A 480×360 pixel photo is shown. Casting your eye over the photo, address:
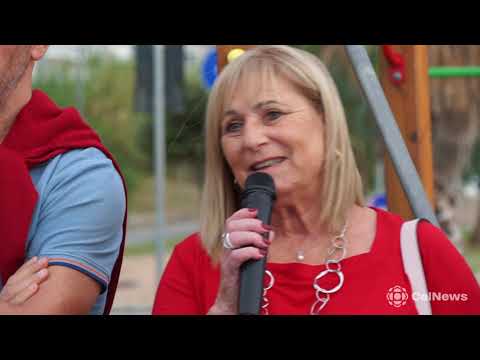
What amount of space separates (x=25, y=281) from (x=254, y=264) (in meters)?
0.55

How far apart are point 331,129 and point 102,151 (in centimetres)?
57

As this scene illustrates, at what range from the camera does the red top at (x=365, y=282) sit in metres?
1.65

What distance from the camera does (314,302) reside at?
168 cm

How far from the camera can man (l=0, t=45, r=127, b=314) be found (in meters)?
1.69

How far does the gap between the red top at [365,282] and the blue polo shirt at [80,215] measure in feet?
0.55

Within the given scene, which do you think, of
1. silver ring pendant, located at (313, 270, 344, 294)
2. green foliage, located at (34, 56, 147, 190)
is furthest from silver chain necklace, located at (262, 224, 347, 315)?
green foliage, located at (34, 56, 147, 190)

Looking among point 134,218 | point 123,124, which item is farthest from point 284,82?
point 134,218

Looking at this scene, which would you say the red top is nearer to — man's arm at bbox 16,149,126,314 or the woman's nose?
man's arm at bbox 16,149,126,314

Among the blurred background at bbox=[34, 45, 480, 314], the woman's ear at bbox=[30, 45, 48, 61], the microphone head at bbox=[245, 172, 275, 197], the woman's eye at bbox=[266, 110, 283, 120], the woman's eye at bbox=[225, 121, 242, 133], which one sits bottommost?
the microphone head at bbox=[245, 172, 275, 197]

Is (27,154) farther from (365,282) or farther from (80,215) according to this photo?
(365,282)

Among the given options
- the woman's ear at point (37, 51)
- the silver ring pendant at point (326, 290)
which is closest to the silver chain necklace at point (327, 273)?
the silver ring pendant at point (326, 290)

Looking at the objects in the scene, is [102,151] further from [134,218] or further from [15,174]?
[134,218]

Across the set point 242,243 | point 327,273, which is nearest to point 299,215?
point 327,273

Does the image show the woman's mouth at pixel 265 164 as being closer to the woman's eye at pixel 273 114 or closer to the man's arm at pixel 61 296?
the woman's eye at pixel 273 114
